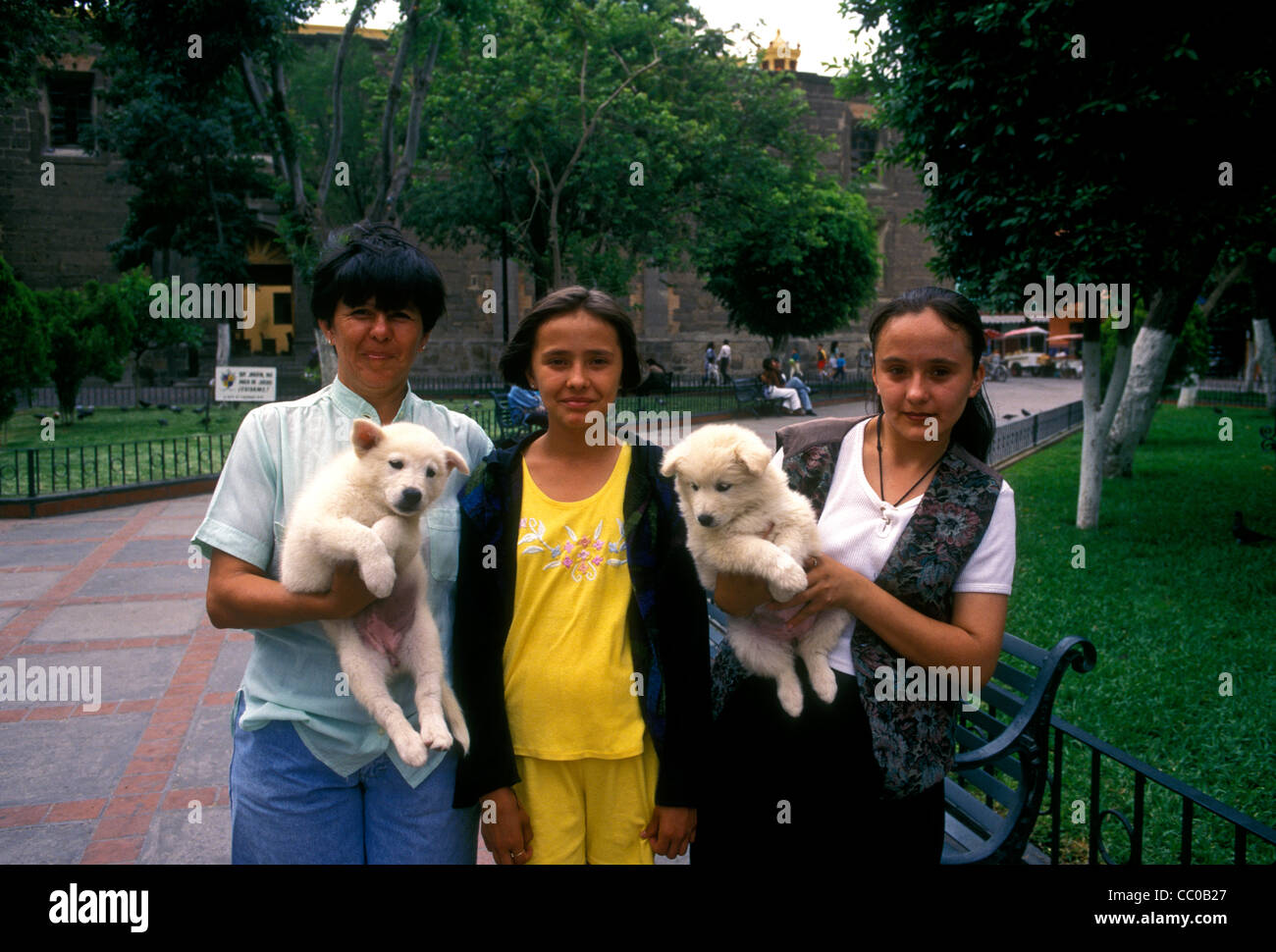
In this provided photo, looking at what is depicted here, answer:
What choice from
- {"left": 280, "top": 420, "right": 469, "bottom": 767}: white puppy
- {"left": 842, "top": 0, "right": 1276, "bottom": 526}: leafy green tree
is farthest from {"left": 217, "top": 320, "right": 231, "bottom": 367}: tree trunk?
{"left": 280, "top": 420, "right": 469, "bottom": 767}: white puppy

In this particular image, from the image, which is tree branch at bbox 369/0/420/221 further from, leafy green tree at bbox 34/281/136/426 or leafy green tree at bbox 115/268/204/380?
leafy green tree at bbox 115/268/204/380

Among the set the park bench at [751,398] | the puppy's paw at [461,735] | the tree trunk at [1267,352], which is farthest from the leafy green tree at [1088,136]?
the tree trunk at [1267,352]

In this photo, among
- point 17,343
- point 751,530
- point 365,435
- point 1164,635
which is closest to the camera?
point 365,435

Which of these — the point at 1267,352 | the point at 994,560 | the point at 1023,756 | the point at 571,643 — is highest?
the point at 1267,352

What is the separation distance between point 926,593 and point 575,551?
0.89 metres

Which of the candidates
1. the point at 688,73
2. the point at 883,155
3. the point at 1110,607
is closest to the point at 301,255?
the point at 883,155

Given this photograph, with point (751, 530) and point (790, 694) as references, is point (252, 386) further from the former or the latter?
point (790, 694)

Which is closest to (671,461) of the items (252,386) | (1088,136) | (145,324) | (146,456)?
(252,386)

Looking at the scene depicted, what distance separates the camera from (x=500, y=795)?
7.21 ft

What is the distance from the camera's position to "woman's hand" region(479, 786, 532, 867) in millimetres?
2201

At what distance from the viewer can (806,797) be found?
2299 mm

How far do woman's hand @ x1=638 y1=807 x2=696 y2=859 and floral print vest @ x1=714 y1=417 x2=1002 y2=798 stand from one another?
515 mm
